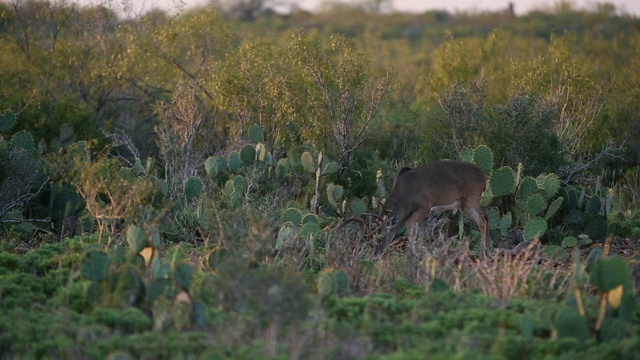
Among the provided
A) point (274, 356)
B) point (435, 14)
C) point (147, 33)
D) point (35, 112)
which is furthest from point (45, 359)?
point (435, 14)

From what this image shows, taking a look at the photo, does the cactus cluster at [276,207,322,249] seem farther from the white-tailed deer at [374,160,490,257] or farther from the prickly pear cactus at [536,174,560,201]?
the prickly pear cactus at [536,174,560,201]

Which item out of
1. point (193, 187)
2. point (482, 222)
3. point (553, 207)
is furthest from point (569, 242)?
point (193, 187)

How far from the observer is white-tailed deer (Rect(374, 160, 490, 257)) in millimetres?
10828

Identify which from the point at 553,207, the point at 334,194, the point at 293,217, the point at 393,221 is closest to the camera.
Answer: the point at 293,217

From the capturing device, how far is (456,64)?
19344mm

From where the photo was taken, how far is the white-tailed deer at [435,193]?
10.8 meters

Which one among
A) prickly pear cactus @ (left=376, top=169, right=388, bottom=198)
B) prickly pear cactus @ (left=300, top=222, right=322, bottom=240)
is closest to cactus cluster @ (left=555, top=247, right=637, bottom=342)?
prickly pear cactus @ (left=300, top=222, right=322, bottom=240)

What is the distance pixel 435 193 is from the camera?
10852 millimetres

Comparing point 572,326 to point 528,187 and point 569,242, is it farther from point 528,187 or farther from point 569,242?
point 528,187

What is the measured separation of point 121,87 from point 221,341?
39.2 feet

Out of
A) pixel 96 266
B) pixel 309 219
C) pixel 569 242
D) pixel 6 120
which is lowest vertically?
pixel 569 242

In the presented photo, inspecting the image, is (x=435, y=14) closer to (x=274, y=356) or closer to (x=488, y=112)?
(x=488, y=112)

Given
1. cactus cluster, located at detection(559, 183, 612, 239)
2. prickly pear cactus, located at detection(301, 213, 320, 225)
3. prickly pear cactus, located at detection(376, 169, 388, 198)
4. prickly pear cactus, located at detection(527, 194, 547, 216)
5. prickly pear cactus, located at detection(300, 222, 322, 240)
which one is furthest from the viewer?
prickly pear cactus, located at detection(376, 169, 388, 198)

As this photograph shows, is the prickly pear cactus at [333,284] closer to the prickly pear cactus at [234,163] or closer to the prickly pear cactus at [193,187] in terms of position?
the prickly pear cactus at [193,187]
